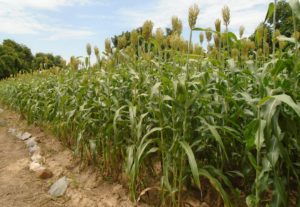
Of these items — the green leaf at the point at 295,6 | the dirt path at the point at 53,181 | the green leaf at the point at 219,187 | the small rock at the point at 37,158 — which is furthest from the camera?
the small rock at the point at 37,158

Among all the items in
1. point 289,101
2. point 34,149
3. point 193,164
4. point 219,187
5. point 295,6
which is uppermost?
point 295,6

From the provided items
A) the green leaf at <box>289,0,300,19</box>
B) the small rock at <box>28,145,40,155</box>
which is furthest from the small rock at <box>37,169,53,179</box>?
the green leaf at <box>289,0,300,19</box>

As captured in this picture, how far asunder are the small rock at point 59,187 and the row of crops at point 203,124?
1.25 ft

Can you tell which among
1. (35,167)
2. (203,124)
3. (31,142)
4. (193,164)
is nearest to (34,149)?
(31,142)

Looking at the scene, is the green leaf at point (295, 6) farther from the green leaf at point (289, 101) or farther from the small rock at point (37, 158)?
the small rock at point (37, 158)

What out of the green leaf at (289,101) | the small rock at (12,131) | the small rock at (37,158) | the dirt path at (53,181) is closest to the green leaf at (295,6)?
the green leaf at (289,101)

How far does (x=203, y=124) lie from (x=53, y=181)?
229 centimetres

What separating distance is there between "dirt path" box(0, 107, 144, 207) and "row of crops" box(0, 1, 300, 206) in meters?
0.19

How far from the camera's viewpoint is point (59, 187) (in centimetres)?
332

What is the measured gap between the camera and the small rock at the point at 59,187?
10.6 feet

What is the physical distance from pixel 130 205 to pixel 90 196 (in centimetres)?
58

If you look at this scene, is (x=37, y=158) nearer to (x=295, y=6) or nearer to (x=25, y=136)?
(x=25, y=136)

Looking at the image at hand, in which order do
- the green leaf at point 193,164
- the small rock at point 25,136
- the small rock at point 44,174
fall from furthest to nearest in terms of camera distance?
the small rock at point 25,136 < the small rock at point 44,174 < the green leaf at point 193,164

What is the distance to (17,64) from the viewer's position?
32.5m
